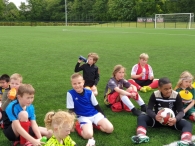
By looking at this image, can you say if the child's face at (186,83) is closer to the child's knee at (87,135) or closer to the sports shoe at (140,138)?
the sports shoe at (140,138)

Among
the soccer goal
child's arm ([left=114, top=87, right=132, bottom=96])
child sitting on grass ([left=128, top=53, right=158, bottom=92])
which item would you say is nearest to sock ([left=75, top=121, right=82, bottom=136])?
child's arm ([left=114, top=87, right=132, bottom=96])

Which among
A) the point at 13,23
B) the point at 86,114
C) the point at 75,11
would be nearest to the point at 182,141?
the point at 86,114

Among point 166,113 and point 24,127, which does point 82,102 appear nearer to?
point 24,127

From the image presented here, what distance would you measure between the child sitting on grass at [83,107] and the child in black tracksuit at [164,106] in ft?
1.84

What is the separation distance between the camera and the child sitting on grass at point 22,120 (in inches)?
147

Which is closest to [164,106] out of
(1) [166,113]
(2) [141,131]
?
(1) [166,113]

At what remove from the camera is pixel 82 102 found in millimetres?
4684

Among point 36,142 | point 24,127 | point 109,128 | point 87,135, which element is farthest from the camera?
point 109,128

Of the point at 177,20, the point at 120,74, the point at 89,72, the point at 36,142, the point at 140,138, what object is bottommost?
the point at 140,138

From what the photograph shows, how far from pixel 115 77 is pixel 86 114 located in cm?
143

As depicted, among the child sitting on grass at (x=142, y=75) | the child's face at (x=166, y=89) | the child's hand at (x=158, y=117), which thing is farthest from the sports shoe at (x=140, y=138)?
the child sitting on grass at (x=142, y=75)

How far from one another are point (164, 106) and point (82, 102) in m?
1.44

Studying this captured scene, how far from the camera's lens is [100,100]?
655 centimetres

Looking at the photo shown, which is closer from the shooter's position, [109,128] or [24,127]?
[24,127]
